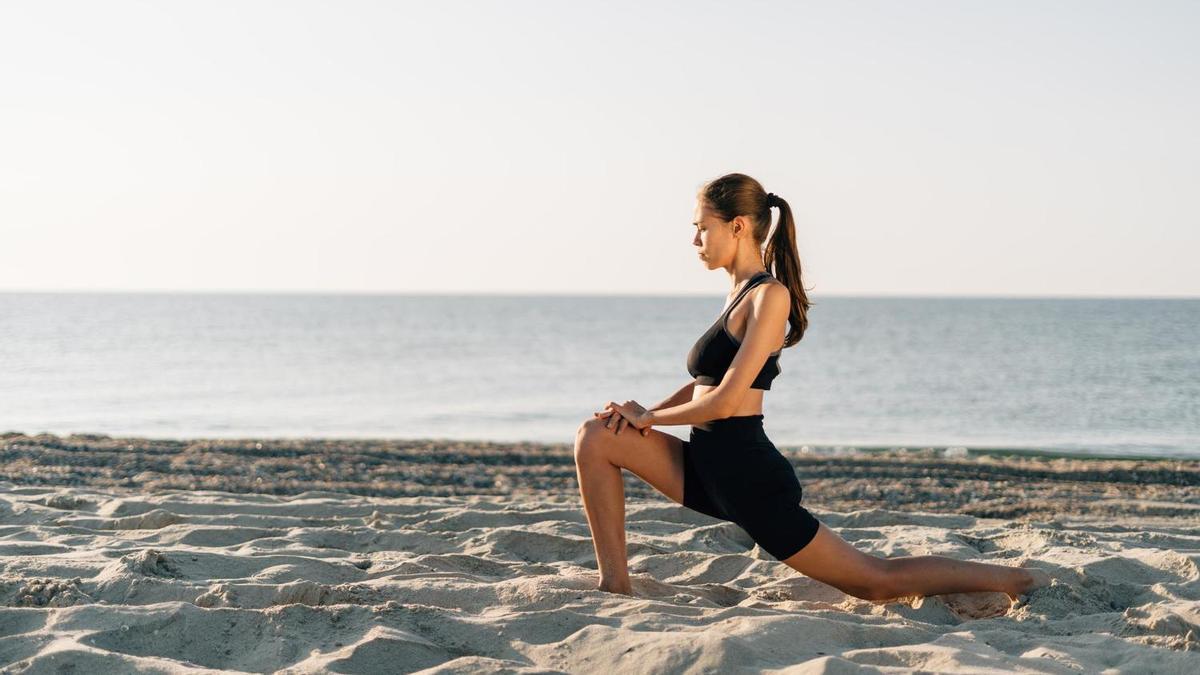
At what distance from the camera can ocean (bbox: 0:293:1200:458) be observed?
669 inches

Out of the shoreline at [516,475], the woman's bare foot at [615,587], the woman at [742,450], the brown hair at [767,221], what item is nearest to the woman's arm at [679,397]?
the woman at [742,450]

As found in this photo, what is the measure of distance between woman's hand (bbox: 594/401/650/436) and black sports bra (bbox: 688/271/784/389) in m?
0.27

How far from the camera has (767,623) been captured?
142 inches

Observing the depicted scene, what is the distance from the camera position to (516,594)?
4.03 meters

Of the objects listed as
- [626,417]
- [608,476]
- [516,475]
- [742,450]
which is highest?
[626,417]

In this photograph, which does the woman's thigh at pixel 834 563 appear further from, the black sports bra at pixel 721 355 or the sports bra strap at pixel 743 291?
the sports bra strap at pixel 743 291

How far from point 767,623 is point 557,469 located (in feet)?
22.1

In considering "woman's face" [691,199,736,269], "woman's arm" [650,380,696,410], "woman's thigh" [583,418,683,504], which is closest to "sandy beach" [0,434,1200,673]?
"woman's thigh" [583,418,683,504]

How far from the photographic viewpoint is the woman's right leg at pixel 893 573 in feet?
13.5

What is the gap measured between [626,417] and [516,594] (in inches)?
30.6

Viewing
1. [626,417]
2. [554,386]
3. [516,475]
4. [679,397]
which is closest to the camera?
[626,417]

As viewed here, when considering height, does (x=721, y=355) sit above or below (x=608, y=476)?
above

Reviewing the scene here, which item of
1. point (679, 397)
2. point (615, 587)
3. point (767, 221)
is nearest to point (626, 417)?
point (679, 397)

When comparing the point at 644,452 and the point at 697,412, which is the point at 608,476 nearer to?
the point at 644,452
